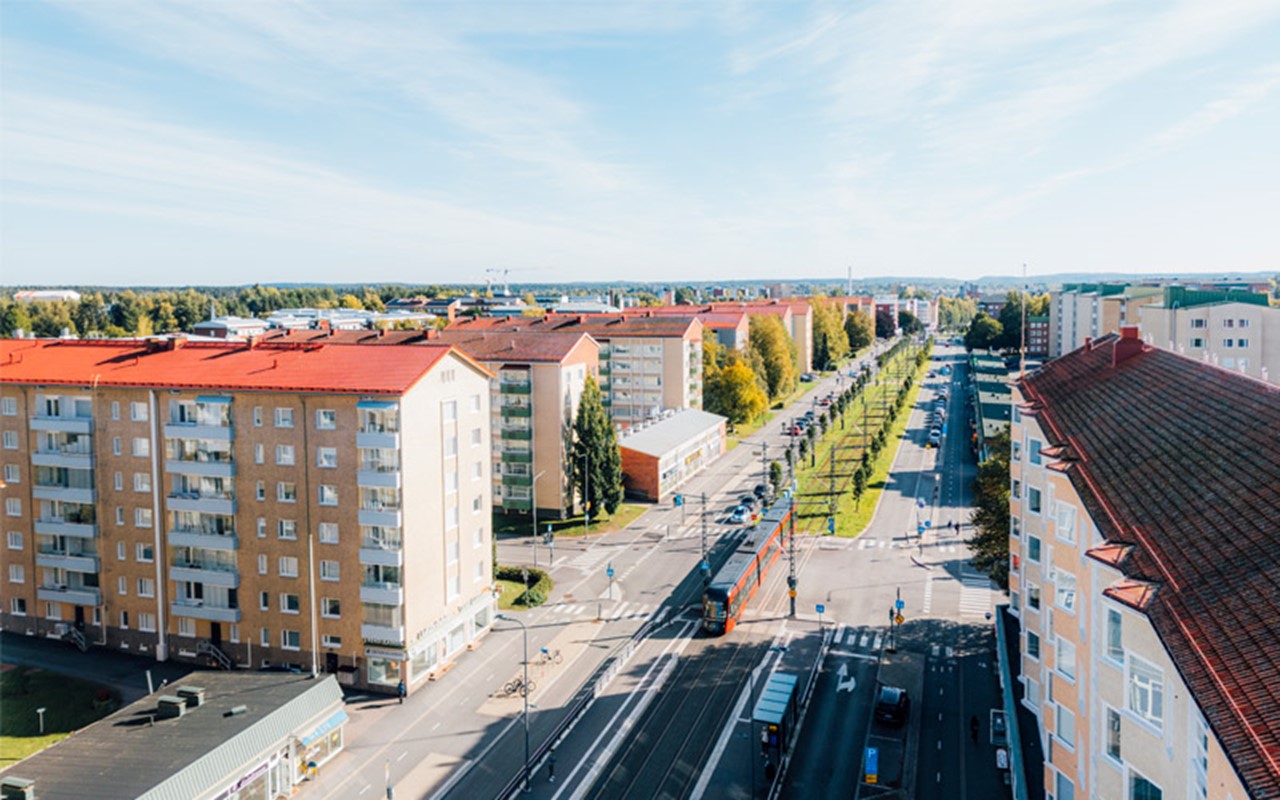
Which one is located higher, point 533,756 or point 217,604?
point 217,604

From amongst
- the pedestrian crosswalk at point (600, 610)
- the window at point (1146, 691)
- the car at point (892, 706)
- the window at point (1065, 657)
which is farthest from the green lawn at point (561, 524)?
the window at point (1146, 691)

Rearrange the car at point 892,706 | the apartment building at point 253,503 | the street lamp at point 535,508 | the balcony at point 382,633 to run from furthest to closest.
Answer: the street lamp at point 535,508
the apartment building at point 253,503
the balcony at point 382,633
the car at point 892,706

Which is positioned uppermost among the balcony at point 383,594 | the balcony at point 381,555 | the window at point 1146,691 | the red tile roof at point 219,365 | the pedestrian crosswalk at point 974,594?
the red tile roof at point 219,365

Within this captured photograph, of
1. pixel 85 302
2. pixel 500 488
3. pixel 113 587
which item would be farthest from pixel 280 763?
pixel 85 302

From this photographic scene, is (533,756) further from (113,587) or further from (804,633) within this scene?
(113,587)

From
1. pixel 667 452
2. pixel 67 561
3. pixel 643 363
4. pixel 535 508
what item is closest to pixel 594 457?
pixel 535 508

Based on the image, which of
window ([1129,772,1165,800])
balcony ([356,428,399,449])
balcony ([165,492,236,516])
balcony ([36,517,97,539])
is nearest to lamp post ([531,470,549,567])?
balcony ([356,428,399,449])

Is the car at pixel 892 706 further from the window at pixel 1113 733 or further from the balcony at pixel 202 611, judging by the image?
the balcony at pixel 202 611
